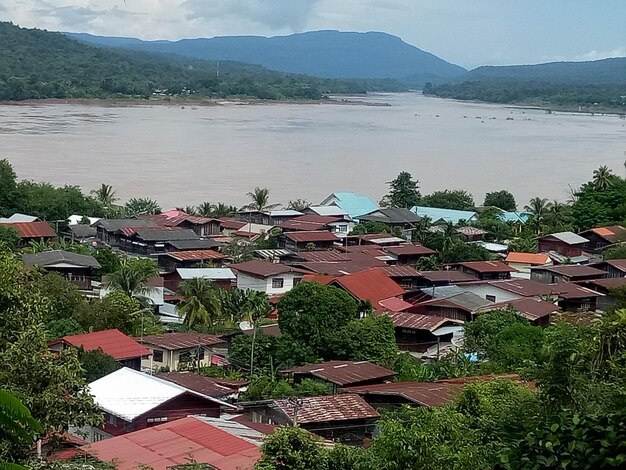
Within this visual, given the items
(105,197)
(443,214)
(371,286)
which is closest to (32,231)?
(105,197)

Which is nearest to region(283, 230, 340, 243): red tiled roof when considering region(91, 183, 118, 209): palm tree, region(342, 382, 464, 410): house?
region(91, 183, 118, 209): palm tree

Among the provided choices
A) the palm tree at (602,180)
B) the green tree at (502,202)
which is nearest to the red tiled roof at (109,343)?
the palm tree at (602,180)

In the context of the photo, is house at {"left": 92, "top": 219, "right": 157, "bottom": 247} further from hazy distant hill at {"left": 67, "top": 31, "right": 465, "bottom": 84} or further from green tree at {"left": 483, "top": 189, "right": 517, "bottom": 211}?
hazy distant hill at {"left": 67, "top": 31, "right": 465, "bottom": 84}

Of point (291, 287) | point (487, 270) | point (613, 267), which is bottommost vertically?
point (291, 287)

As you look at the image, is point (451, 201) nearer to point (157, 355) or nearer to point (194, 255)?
point (194, 255)

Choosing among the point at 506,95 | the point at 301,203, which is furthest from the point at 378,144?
the point at 506,95

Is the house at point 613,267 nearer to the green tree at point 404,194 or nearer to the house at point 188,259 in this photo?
the house at point 188,259
